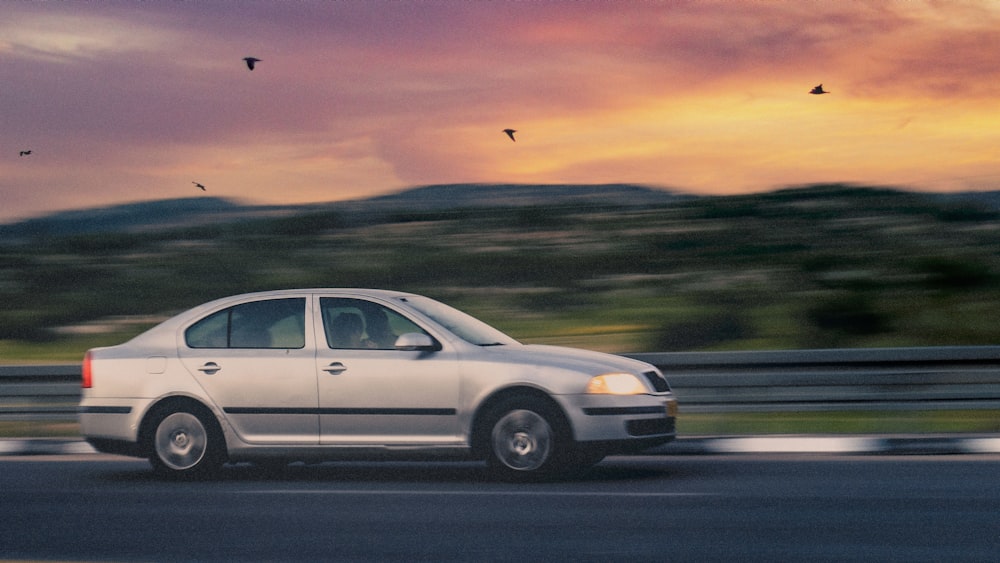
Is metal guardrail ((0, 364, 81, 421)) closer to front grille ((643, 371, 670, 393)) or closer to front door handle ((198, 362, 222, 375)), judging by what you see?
front door handle ((198, 362, 222, 375))

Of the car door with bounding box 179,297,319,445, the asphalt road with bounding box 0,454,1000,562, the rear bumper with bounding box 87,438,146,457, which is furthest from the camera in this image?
the rear bumper with bounding box 87,438,146,457

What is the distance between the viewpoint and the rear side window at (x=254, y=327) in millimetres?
10156

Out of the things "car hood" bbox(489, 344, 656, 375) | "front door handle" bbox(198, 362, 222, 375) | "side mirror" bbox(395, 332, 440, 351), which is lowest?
"car hood" bbox(489, 344, 656, 375)

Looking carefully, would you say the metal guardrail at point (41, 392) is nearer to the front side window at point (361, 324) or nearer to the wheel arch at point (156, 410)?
the wheel arch at point (156, 410)

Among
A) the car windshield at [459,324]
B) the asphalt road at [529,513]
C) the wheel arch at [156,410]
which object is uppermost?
the car windshield at [459,324]

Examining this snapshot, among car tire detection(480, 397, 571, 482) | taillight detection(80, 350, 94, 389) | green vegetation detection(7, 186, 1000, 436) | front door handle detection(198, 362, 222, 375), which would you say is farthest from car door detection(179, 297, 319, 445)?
green vegetation detection(7, 186, 1000, 436)

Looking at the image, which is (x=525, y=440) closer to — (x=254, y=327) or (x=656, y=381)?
(x=656, y=381)

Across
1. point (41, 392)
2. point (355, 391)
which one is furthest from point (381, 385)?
point (41, 392)

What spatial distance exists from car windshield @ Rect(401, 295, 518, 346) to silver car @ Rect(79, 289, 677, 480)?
2 cm

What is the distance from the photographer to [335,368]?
9.88 meters

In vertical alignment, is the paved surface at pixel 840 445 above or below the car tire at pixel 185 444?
below

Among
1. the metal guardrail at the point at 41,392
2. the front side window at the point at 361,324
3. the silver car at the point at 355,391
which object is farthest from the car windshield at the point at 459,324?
the metal guardrail at the point at 41,392

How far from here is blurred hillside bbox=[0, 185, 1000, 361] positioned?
20.8 metres

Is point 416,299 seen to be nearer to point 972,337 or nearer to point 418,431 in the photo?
point 418,431
